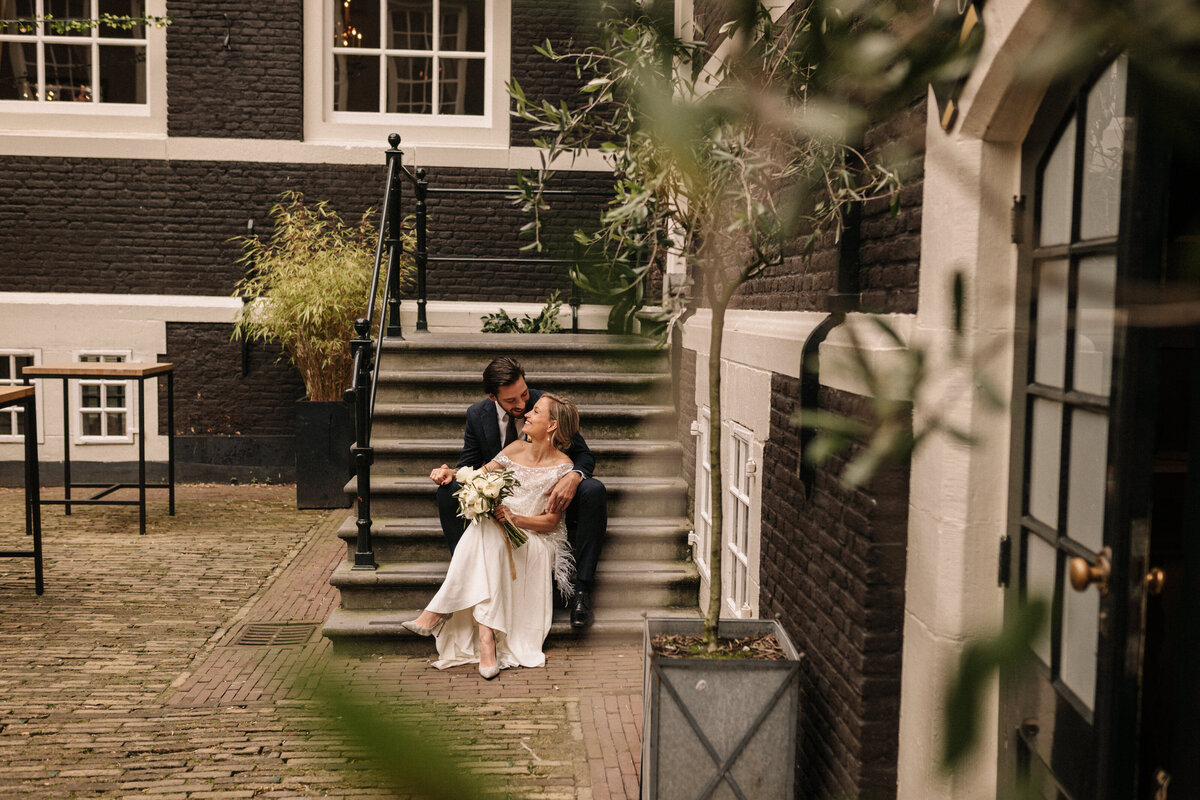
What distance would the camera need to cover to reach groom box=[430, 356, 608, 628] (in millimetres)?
5195

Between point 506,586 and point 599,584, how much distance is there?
2.19 feet

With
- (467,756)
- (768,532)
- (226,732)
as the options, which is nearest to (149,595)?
(226,732)

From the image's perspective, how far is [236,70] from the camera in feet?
30.2

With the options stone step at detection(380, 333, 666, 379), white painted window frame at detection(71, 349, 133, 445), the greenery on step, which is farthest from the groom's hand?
white painted window frame at detection(71, 349, 133, 445)

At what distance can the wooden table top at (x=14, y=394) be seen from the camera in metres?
5.61

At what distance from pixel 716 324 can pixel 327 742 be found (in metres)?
2.55

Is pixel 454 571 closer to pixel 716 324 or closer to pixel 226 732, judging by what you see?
pixel 226 732

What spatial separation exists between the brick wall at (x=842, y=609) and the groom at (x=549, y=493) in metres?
1.48

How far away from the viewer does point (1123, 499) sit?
1.80 metres

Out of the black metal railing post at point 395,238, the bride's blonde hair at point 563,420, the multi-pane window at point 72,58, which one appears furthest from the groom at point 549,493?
the multi-pane window at point 72,58

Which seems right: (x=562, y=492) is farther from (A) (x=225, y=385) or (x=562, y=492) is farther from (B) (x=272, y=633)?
(A) (x=225, y=385)

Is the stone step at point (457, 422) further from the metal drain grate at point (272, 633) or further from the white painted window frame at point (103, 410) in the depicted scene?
the white painted window frame at point (103, 410)

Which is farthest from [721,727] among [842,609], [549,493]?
[549,493]

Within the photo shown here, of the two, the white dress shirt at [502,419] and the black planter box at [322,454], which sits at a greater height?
the white dress shirt at [502,419]
